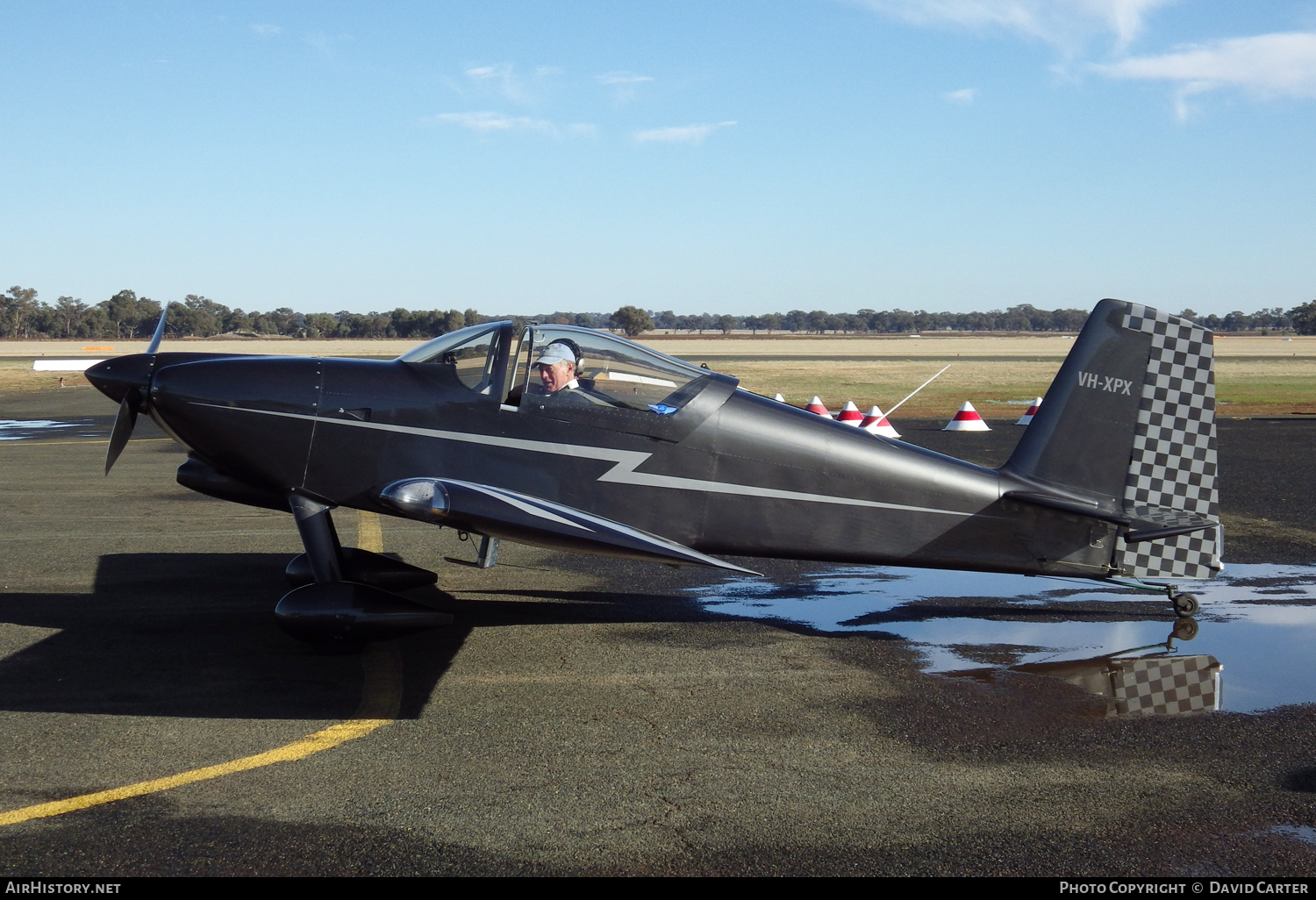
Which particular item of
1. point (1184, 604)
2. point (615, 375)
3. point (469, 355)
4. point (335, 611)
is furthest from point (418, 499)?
point (1184, 604)

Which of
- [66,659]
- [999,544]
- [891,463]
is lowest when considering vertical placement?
[66,659]

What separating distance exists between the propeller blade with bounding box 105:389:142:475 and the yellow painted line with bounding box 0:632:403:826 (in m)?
2.35

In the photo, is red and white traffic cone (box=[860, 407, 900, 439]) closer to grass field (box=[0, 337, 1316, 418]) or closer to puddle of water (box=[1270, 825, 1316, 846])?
grass field (box=[0, 337, 1316, 418])

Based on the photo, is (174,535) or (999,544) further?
(174,535)

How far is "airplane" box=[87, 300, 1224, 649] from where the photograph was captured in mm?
6742

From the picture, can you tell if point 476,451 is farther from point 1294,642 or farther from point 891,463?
point 1294,642

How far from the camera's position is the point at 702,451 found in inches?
273

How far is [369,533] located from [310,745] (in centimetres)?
606

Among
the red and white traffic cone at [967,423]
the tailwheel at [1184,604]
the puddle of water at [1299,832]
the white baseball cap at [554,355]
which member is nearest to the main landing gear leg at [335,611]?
the white baseball cap at [554,355]

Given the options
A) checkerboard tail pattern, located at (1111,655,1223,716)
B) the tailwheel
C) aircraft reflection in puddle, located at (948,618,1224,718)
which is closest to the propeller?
aircraft reflection in puddle, located at (948,618,1224,718)
